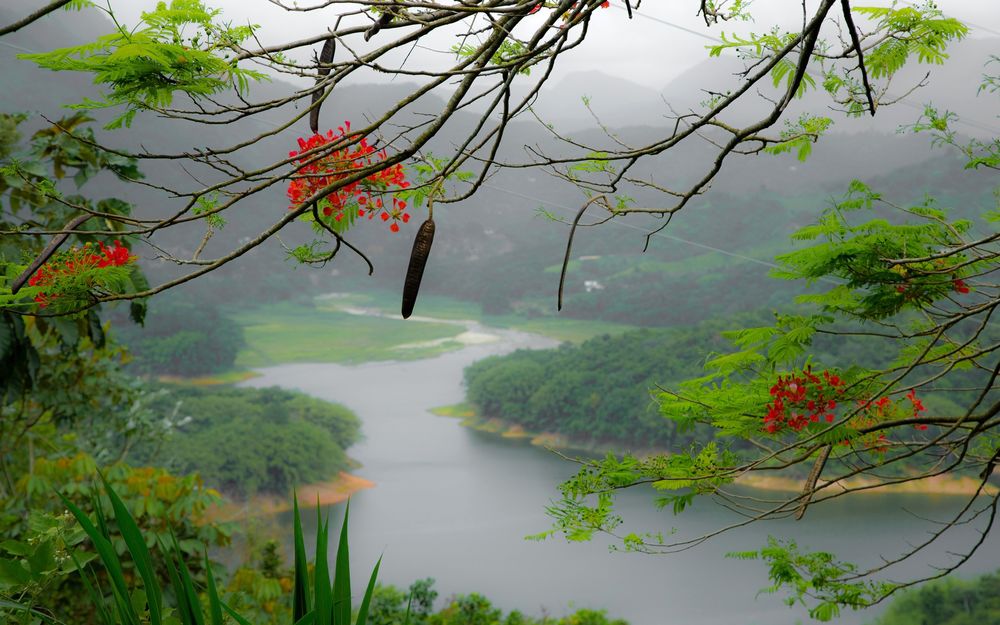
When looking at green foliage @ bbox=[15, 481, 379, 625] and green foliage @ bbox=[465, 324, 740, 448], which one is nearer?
green foliage @ bbox=[15, 481, 379, 625]

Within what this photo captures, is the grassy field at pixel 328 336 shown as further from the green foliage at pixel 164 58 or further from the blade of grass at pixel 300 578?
the green foliage at pixel 164 58

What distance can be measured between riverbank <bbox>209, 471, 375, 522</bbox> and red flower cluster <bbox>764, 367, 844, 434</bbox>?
3.28 m

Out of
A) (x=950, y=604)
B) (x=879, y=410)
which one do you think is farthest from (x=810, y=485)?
(x=950, y=604)

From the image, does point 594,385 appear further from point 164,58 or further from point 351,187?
point 164,58

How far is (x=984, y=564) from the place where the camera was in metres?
4.52

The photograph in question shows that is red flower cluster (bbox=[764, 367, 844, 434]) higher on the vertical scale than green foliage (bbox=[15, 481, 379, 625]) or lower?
higher

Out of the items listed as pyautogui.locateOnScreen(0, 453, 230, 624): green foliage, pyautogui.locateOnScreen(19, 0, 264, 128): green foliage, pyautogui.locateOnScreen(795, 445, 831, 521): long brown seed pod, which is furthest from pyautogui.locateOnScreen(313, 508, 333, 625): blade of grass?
pyautogui.locateOnScreen(795, 445, 831, 521): long brown seed pod

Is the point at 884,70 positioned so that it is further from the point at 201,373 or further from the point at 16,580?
the point at 201,373

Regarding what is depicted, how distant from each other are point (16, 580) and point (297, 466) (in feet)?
12.4

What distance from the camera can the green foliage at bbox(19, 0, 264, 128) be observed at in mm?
878

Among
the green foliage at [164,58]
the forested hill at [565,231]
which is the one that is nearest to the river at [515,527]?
the forested hill at [565,231]

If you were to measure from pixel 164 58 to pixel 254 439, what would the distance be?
13.0ft

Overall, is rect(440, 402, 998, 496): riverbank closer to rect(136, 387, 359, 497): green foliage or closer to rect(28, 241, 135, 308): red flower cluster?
rect(136, 387, 359, 497): green foliage

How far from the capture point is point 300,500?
462 cm
